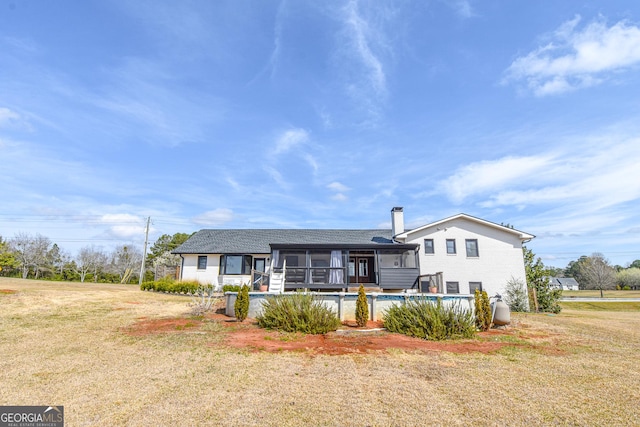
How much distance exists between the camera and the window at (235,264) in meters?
25.6

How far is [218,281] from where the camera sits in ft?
82.6

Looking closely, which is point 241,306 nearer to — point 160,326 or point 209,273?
point 160,326

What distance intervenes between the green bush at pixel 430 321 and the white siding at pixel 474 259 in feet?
40.8

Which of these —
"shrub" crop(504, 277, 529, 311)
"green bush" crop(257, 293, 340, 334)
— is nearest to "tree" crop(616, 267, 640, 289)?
"shrub" crop(504, 277, 529, 311)

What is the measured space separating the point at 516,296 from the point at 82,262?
50.6 m

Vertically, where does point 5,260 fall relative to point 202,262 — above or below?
above

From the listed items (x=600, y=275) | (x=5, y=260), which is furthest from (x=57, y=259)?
(x=600, y=275)

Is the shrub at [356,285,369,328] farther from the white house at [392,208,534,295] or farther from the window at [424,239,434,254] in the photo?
the window at [424,239,434,254]

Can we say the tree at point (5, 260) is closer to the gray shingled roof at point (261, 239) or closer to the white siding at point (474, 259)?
the gray shingled roof at point (261, 239)

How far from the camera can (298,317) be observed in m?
10.7

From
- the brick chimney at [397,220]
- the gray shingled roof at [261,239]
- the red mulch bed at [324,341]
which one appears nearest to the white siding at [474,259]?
the brick chimney at [397,220]

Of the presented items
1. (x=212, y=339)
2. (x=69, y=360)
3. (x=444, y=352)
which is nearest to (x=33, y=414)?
(x=69, y=360)

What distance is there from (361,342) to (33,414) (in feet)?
23.4

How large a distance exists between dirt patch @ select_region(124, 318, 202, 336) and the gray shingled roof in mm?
13470
